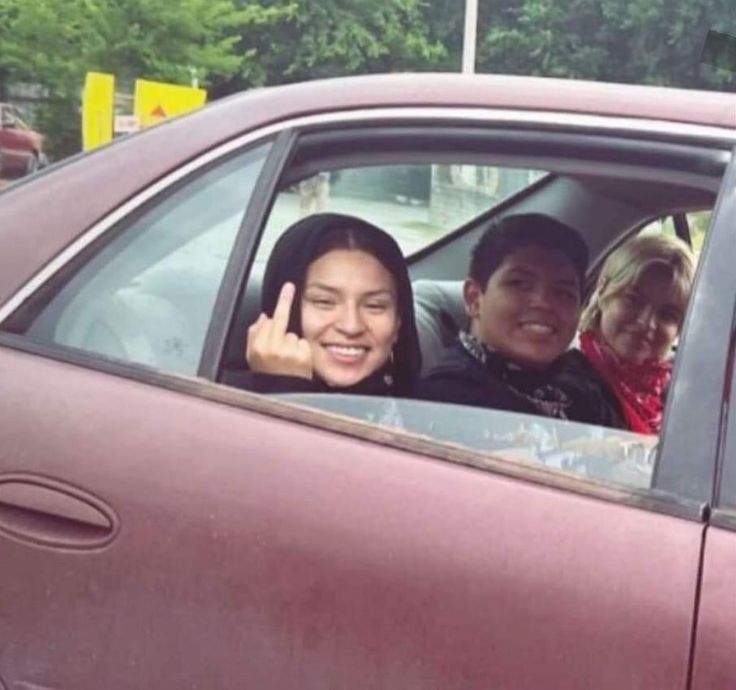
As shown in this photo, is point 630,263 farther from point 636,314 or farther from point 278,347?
point 278,347

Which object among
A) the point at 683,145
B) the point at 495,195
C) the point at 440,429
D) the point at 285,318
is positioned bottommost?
the point at 440,429

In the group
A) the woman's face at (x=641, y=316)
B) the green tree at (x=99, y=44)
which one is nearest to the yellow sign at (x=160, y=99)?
the green tree at (x=99, y=44)

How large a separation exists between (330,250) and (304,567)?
0.73m

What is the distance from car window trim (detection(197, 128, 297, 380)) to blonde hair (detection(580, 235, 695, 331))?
0.93 metres

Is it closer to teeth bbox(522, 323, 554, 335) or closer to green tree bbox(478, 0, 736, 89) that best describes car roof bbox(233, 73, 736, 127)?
teeth bbox(522, 323, 554, 335)

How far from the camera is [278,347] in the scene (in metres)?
2.12

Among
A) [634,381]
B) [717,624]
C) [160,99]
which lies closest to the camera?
[717,624]

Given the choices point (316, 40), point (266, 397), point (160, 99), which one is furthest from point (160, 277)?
point (316, 40)

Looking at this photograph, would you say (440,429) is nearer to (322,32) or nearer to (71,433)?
(71,433)

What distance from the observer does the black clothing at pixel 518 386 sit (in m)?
2.07

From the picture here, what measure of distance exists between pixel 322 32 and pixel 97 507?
3016cm

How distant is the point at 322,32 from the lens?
3112cm

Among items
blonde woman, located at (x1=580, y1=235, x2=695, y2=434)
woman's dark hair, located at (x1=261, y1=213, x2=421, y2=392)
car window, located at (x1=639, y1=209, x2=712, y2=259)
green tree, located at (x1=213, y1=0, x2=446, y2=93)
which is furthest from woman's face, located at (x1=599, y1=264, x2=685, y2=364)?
green tree, located at (x1=213, y1=0, x2=446, y2=93)

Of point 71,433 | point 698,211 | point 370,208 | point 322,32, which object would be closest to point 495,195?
point 370,208
